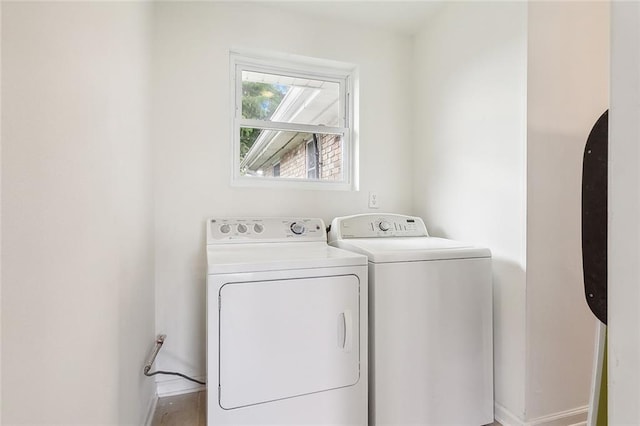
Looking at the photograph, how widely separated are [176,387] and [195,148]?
1.44m

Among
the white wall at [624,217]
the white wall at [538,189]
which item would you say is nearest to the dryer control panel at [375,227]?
the white wall at [538,189]

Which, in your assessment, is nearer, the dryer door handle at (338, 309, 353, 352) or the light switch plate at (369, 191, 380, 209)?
the dryer door handle at (338, 309, 353, 352)

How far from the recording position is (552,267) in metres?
1.52

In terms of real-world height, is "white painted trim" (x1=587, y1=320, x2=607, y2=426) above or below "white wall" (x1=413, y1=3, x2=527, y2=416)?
below

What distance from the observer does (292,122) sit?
2.27 m

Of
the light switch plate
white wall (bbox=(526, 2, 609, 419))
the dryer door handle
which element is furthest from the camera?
the light switch plate

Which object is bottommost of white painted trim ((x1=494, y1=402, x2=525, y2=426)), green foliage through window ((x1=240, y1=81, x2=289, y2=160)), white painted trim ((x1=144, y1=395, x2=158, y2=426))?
white painted trim ((x1=144, y1=395, x2=158, y2=426))

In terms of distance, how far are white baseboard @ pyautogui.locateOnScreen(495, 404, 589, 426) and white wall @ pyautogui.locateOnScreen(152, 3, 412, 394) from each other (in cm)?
145

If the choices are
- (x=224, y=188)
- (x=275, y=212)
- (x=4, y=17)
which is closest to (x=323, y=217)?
(x=275, y=212)

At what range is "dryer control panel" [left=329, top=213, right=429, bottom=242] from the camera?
1972mm

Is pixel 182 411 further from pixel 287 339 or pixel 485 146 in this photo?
pixel 485 146

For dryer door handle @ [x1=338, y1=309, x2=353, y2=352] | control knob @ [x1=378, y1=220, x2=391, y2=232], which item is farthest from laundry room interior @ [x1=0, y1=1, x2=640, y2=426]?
dryer door handle @ [x1=338, y1=309, x2=353, y2=352]

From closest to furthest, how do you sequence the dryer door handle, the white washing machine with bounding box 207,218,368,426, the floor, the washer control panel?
the white washing machine with bounding box 207,218,368,426
the dryer door handle
the floor
the washer control panel

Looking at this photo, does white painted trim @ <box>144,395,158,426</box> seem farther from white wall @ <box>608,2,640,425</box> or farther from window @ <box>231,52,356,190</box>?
white wall @ <box>608,2,640,425</box>
